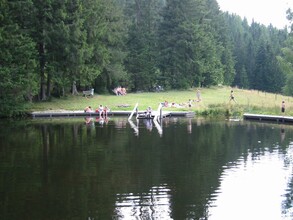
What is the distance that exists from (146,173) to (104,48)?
35.3 meters

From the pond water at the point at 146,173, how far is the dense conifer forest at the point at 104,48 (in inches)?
441

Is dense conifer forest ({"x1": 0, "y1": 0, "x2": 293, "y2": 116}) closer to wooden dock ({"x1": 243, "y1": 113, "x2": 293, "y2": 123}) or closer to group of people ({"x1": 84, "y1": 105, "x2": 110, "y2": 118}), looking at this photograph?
group of people ({"x1": 84, "y1": 105, "x2": 110, "y2": 118})

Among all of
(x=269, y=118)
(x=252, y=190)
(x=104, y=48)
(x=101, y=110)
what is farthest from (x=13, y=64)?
(x=252, y=190)

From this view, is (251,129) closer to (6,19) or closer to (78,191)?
(78,191)

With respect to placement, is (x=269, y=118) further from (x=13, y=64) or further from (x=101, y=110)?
(x=13, y=64)

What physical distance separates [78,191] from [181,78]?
49.3 meters

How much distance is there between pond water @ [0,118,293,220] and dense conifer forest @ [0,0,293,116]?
11.2m

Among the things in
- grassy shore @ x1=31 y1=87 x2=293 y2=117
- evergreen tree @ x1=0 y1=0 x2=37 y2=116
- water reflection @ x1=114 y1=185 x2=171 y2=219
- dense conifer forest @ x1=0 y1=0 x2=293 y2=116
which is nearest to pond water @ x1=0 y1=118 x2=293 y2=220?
water reflection @ x1=114 y1=185 x2=171 y2=219

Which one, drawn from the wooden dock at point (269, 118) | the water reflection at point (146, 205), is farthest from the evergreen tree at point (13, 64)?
the water reflection at point (146, 205)

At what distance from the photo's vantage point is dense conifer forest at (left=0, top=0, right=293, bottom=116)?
142 feet

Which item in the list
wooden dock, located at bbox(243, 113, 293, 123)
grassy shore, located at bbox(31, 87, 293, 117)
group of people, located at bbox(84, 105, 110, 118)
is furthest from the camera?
grassy shore, located at bbox(31, 87, 293, 117)

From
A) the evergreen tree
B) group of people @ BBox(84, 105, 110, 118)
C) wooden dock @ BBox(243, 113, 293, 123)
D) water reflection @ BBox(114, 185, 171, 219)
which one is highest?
the evergreen tree

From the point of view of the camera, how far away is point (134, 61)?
64.9 m

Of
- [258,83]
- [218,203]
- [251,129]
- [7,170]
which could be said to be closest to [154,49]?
[251,129]
